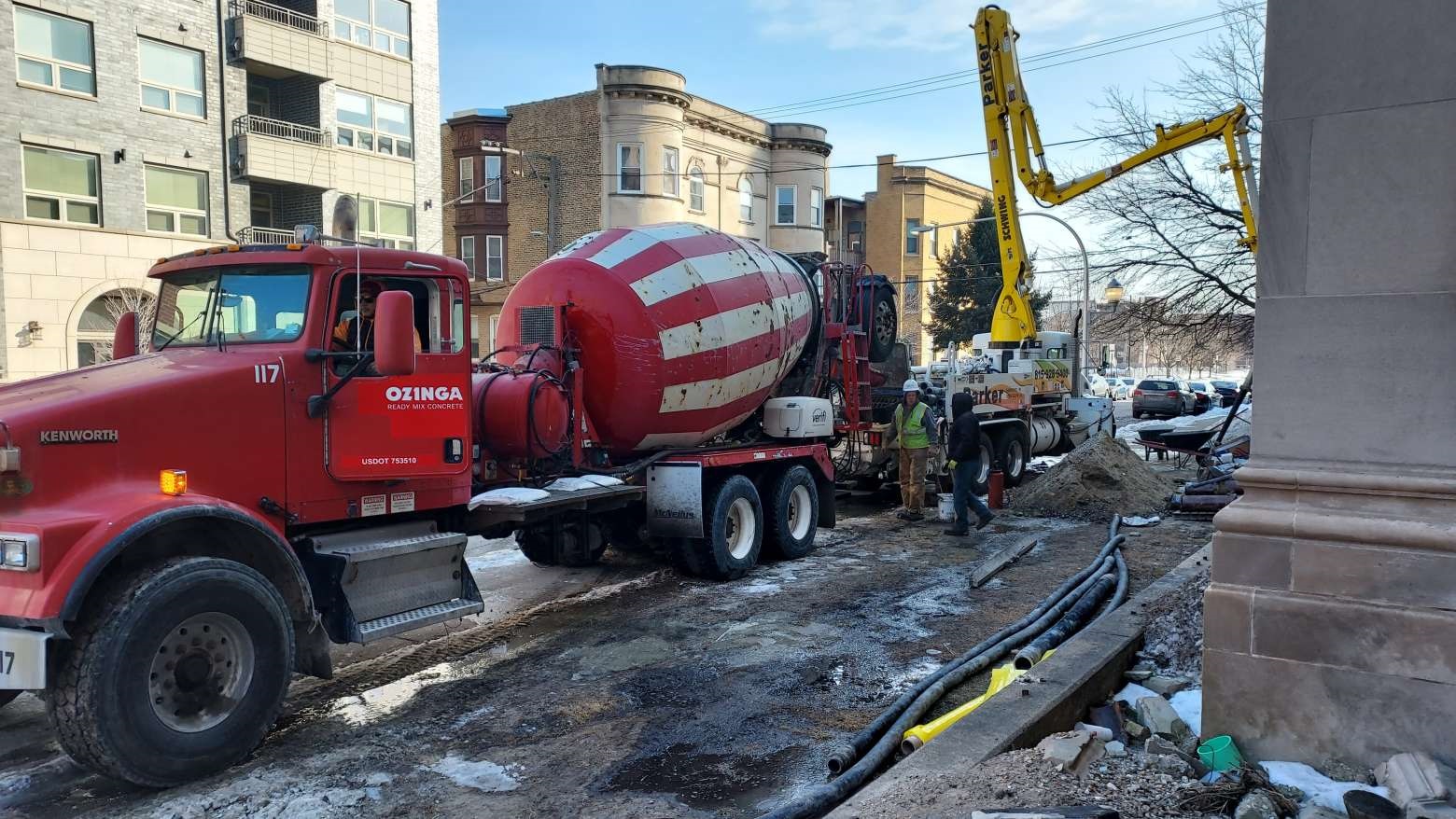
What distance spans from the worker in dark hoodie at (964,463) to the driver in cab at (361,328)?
7921mm

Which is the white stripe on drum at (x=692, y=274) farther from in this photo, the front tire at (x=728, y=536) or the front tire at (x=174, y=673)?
the front tire at (x=174, y=673)

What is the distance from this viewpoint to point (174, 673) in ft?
16.2

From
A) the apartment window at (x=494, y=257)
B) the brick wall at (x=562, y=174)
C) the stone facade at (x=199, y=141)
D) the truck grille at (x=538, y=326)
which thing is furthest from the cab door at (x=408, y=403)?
the apartment window at (x=494, y=257)

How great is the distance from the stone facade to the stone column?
2179cm

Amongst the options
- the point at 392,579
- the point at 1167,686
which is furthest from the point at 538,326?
the point at 1167,686

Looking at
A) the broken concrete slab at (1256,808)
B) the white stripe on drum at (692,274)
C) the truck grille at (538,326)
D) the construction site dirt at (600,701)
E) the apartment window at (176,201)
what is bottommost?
the construction site dirt at (600,701)

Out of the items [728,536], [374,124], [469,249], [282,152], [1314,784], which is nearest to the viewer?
[1314,784]

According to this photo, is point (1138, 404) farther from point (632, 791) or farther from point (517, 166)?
point (632, 791)

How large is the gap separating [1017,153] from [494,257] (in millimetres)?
21868

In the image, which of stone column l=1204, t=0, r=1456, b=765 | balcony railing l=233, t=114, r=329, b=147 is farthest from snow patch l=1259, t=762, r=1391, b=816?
balcony railing l=233, t=114, r=329, b=147

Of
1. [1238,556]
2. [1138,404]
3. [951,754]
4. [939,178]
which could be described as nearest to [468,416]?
[951,754]

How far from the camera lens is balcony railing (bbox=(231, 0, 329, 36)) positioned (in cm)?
2352

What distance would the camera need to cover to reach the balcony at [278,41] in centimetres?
2342

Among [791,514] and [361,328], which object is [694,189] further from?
[361,328]
